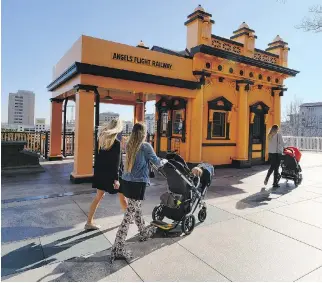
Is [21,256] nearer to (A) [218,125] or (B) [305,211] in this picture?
(B) [305,211]

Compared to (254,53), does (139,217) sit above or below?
below

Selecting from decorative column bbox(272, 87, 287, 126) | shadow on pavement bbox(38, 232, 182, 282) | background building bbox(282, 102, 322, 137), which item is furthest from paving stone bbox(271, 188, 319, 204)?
background building bbox(282, 102, 322, 137)

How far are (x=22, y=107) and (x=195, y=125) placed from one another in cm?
6784

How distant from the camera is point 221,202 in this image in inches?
248

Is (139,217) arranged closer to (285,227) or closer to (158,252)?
(158,252)

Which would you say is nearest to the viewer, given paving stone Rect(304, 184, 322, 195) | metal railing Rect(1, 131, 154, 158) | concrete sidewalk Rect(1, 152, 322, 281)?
concrete sidewalk Rect(1, 152, 322, 281)

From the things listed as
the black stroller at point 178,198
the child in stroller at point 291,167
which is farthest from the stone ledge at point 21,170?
the child in stroller at point 291,167

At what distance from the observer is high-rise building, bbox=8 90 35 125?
64.8 metres

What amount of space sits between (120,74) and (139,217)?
19.0 ft

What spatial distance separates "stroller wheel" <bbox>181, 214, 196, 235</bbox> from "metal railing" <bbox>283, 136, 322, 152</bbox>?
19.2 meters

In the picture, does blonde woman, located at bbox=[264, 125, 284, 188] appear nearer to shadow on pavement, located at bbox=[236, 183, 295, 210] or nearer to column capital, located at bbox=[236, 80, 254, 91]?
shadow on pavement, located at bbox=[236, 183, 295, 210]

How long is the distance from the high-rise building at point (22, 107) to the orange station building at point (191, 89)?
60.9m

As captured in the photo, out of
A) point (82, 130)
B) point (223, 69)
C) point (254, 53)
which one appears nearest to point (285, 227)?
point (82, 130)

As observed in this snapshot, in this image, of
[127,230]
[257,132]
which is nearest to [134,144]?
[127,230]
